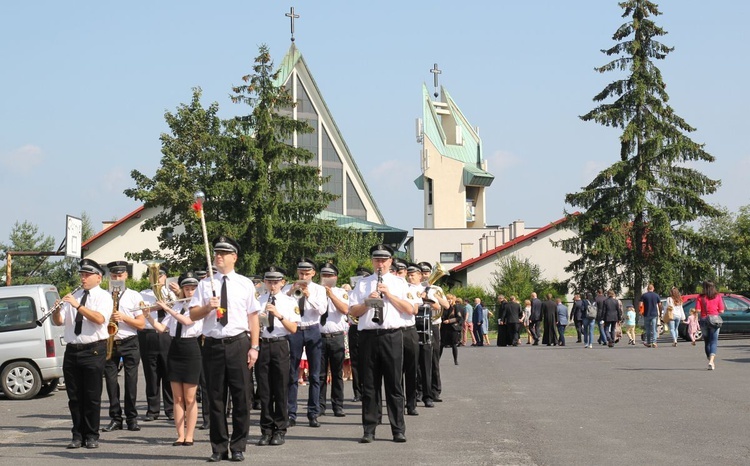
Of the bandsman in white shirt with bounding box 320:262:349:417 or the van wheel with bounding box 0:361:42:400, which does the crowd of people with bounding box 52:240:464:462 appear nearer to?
the bandsman in white shirt with bounding box 320:262:349:417

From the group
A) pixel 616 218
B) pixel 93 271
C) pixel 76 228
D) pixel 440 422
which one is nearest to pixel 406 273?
pixel 440 422

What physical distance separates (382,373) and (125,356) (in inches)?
151

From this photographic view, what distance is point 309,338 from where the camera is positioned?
13.0 metres

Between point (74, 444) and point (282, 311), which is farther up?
point (282, 311)

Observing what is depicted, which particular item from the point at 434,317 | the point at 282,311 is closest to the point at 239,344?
the point at 282,311

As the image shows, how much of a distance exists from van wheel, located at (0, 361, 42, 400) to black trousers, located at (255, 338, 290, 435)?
24.6ft

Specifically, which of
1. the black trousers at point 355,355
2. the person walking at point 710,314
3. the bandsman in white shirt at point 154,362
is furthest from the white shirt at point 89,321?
the person walking at point 710,314

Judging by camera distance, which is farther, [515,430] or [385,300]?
[515,430]

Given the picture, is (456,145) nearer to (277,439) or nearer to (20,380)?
(20,380)

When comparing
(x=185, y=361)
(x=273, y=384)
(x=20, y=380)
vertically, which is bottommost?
(x=20, y=380)

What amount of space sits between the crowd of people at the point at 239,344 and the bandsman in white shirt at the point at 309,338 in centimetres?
1

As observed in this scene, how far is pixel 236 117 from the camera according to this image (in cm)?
4672

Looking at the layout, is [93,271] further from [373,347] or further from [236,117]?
[236,117]

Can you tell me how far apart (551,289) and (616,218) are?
5483 millimetres
